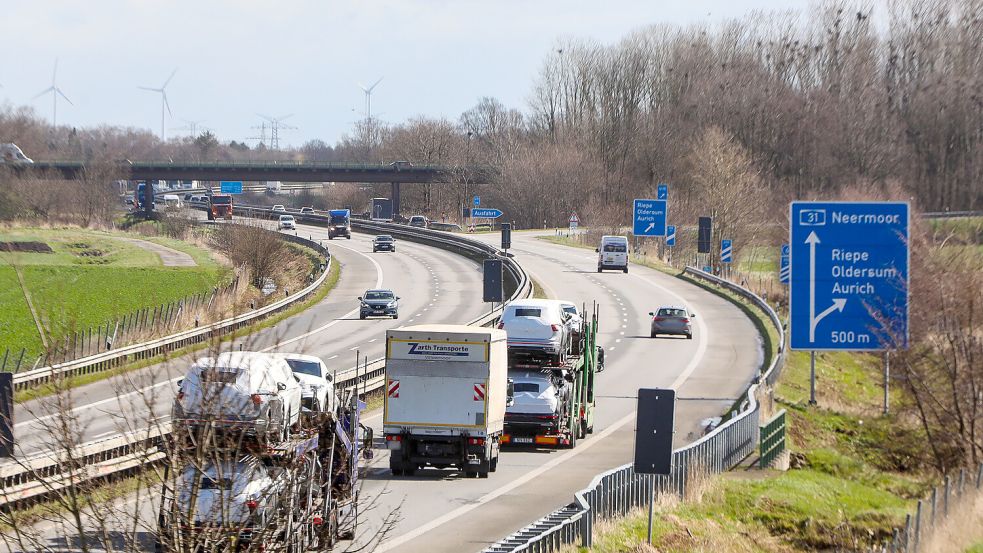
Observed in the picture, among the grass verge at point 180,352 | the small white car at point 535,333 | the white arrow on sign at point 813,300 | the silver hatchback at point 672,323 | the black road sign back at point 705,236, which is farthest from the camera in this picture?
the black road sign back at point 705,236

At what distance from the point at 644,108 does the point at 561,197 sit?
52.1ft

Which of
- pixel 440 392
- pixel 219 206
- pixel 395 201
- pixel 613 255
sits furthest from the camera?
pixel 395 201

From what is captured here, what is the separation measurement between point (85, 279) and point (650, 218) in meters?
36.2

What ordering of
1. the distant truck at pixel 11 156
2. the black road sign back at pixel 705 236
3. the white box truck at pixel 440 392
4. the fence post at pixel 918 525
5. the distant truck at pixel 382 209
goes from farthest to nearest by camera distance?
the distant truck at pixel 382 209 < the distant truck at pixel 11 156 < the black road sign back at pixel 705 236 < the white box truck at pixel 440 392 < the fence post at pixel 918 525

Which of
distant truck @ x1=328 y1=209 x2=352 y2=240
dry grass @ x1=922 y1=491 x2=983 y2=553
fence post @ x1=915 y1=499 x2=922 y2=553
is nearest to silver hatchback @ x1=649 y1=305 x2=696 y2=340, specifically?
dry grass @ x1=922 y1=491 x2=983 y2=553

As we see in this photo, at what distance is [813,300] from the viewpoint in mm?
25750

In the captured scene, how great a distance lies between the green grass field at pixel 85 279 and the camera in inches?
2358

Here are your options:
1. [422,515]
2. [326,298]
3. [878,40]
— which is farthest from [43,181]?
[422,515]

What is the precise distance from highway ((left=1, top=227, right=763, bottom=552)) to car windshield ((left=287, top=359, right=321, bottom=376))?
6.01 feet

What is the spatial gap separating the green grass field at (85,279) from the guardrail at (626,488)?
27.1 m

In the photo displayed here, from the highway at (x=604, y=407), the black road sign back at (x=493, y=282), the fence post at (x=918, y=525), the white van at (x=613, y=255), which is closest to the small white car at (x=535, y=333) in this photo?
the highway at (x=604, y=407)

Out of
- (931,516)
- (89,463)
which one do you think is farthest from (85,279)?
(931,516)

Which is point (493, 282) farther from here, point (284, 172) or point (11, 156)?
point (11, 156)

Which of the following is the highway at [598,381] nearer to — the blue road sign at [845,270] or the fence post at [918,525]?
the blue road sign at [845,270]
